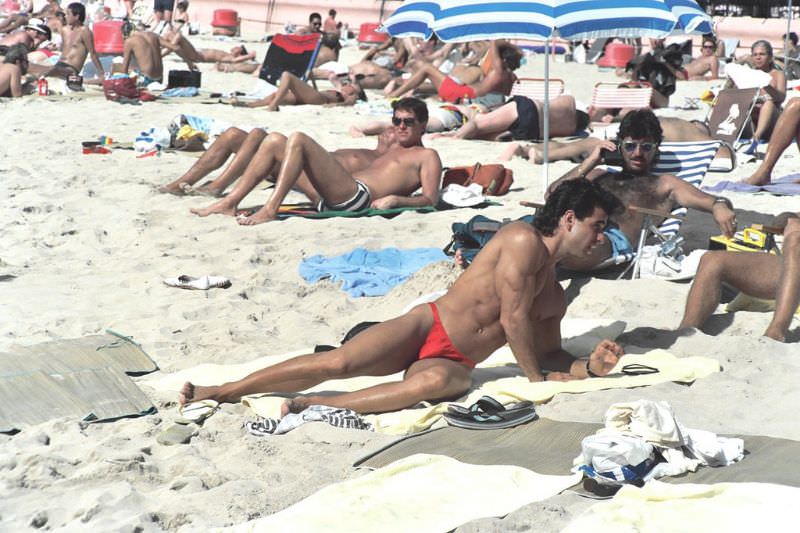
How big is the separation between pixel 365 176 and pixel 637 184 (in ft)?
7.18

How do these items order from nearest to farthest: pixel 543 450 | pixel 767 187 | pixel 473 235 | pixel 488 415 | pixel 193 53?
pixel 543 450 < pixel 488 415 < pixel 473 235 < pixel 767 187 < pixel 193 53

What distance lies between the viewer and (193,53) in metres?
17.0

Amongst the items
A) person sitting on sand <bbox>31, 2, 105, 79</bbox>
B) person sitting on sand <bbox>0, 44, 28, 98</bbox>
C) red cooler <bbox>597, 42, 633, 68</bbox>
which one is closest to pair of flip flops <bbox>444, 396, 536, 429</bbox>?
person sitting on sand <bbox>0, 44, 28, 98</bbox>

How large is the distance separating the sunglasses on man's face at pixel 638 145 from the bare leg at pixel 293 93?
6.79 m

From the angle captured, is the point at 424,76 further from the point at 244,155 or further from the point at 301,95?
the point at 244,155

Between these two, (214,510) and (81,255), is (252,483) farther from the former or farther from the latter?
(81,255)

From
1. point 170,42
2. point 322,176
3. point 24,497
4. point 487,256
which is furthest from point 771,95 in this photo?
point 170,42

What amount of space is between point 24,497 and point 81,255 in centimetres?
344

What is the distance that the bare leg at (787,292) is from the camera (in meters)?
4.64

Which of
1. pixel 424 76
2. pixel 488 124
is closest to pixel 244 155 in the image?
pixel 488 124

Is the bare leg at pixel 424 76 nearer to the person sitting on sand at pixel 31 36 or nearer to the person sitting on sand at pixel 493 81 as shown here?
the person sitting on sand at pixel 493 81

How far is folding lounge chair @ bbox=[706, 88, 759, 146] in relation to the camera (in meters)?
9.90

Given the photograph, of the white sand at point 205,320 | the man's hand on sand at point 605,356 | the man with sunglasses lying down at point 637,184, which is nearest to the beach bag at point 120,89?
the white sand at point 205,320

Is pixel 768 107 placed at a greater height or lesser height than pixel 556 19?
lesser
